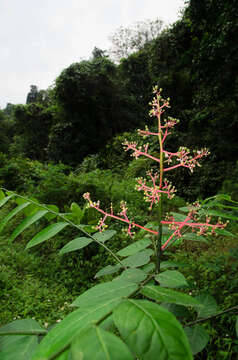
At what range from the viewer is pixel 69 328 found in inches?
12.6

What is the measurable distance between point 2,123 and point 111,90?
47.8 ft

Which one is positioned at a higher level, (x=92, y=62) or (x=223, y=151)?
(x=92, y=62)

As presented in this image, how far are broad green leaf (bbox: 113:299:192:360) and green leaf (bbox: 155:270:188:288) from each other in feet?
0.56

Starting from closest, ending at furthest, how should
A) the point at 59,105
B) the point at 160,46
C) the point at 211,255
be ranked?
1. the point at 211,255
2. the point at 160,46
3. the point at 59,105

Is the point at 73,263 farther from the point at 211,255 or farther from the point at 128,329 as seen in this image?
the point at 128,329

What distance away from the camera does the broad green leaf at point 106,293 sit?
0.38m

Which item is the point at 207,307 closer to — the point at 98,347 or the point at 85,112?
the point at 98,347

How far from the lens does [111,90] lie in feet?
41.1

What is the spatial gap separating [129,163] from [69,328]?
8169mm

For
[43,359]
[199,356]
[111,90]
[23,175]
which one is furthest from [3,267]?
[111,90]

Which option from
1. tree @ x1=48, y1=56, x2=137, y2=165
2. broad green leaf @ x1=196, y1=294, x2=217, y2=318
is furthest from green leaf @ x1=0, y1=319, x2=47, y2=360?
tree @ x1=48, y1=56, x2=137, y2=165

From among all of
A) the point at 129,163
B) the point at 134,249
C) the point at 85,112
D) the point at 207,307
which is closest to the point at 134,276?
the point at 134,249

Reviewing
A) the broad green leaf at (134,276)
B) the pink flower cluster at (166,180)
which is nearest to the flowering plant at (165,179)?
the pink flower cluster at (166,180)

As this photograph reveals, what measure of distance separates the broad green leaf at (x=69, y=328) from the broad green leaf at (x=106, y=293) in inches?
0.9
